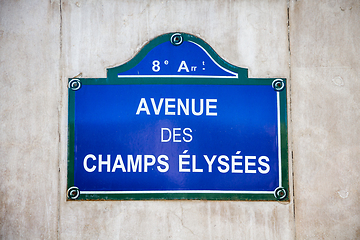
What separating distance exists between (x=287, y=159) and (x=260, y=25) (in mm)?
1081

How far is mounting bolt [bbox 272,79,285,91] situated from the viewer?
1.95 metres

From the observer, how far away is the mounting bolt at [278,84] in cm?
195

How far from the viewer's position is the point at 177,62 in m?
1.98

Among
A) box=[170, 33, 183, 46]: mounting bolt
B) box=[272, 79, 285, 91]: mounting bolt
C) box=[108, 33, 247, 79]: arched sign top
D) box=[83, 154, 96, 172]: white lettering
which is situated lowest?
box=[83, 154, 96, 172]: white lettering

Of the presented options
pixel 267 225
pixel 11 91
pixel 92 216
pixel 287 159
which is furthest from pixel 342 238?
pixel 11 91

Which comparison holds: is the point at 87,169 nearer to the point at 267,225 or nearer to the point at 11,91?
the point at 11,91

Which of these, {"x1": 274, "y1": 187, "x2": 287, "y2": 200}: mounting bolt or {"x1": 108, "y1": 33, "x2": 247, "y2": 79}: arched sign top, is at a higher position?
{"x1": 108, "y1": 33, "x2": 247, "y2": 79}: arched sign top

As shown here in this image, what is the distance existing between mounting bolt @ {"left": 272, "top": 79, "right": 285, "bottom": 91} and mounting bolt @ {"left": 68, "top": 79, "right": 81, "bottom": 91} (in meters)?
1.53

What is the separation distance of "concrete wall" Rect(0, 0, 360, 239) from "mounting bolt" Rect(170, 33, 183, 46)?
0.08m

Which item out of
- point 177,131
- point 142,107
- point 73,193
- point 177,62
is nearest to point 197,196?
point 177,131

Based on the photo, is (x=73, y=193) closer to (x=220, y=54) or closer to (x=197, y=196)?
(x=197, y=196)

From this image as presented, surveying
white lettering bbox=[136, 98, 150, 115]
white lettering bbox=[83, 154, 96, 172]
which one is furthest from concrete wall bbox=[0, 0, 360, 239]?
white lettering bbox=[136, 98, 150, 115]

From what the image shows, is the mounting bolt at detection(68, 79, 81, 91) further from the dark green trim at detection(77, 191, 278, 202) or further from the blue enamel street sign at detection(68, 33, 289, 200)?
the dark green trim at detection(77, 191, 278, 202)

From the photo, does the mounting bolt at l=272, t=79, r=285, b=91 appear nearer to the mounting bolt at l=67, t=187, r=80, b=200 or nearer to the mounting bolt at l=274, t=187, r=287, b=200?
the mounting bolt at l=274, t=187, r=287, b=200
